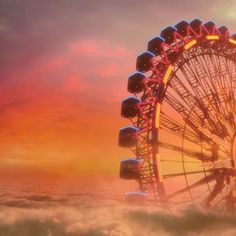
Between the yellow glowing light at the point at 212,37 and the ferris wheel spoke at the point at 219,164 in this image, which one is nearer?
the ferris wheel spoke at the point at 219,164

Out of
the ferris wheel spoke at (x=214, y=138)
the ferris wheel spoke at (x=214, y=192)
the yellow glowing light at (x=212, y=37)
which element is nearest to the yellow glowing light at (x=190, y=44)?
the yellow glowing light at (x=212, y=37)

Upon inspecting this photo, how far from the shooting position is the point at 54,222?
21156 millimetres

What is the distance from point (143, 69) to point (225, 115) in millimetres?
6352

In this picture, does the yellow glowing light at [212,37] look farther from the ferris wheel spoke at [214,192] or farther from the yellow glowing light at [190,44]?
the ferris wheel spoke at [214,192]

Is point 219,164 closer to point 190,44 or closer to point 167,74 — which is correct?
point 167,74

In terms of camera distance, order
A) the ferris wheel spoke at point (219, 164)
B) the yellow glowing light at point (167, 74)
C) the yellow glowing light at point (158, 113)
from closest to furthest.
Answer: the yellow glowing light at point (158, 113) → the ferris wheel spoke at point (219, 164) → the yellow glowing light at point (167, 74)

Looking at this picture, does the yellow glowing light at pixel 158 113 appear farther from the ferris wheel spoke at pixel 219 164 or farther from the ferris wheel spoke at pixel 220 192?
the ferris wheel spoke at pixel 220 192

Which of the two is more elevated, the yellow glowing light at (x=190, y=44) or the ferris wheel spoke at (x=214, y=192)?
the yellow glowing light at (x=190, y=44)

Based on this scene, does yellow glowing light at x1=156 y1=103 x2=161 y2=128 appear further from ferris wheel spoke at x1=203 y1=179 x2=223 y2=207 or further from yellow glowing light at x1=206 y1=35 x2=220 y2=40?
yellow glowing light at x1=206 y1=35 x2=220 y2=40

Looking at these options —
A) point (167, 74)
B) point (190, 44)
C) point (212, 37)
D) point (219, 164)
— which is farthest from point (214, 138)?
point (212, 37)

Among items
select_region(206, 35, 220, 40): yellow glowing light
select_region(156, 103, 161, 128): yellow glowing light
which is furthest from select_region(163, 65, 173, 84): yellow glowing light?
select_region(206, 35, 220, 40): yellow glowing light

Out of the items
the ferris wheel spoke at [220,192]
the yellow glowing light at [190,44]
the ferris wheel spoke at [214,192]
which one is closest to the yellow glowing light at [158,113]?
the yellow glowing light at [190,44]

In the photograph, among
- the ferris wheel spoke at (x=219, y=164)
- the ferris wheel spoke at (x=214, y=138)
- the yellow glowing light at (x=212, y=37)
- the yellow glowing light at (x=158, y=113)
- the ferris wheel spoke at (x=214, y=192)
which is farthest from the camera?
the yellow glowing light at (x=212, y=37)

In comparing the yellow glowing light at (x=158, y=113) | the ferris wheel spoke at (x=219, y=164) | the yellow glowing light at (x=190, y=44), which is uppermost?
the yellow glowing light at (x=190, y=44)
